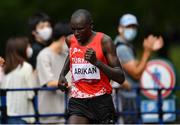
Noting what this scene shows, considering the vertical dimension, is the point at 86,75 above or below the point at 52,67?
below

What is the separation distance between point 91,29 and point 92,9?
14.1 metres

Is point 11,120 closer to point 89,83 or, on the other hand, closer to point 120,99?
point 120,99

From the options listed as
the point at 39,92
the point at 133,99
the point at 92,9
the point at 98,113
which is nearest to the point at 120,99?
the point at 133,99

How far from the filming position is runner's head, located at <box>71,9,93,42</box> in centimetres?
941

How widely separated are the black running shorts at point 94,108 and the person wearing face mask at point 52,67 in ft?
8.18

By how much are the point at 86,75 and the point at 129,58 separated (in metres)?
3.00

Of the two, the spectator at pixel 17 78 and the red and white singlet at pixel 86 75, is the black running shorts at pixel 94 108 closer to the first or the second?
the red and white singlet at pixel 86 75

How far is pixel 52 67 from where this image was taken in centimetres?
1229

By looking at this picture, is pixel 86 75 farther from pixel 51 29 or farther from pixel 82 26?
pixel 51 29

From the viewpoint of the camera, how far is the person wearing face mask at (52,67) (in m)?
12.2

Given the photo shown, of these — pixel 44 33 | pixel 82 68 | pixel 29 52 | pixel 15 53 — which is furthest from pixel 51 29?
pixel 82 68

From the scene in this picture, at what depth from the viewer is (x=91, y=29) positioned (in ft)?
31.4

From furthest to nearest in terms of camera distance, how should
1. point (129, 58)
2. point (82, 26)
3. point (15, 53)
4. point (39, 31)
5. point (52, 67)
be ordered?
1. point (39, 31)
2. point (129, 58)
3. point (52, 67)
4. point (15, 53)
5. point (82, 26)

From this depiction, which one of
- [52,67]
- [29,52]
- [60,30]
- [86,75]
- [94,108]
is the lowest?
[94,108]
